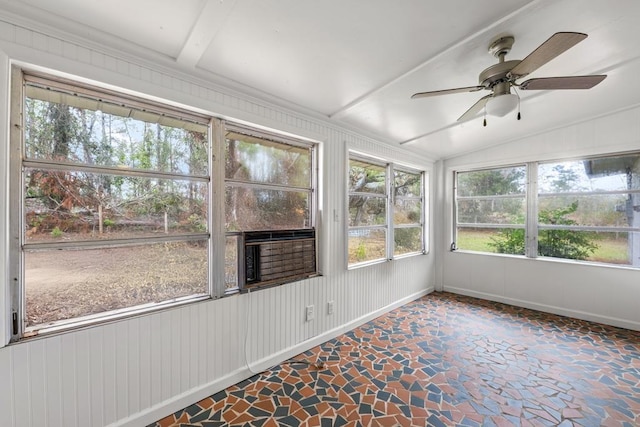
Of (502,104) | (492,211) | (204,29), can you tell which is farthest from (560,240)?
(204,29)

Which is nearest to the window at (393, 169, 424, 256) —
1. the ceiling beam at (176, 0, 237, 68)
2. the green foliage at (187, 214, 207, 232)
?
the green foliage at (187, 214, 207, 232)

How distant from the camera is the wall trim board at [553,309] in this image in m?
3.29

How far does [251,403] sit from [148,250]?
1341mm

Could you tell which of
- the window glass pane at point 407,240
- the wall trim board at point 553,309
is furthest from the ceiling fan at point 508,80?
the wall trim board at point 553,309

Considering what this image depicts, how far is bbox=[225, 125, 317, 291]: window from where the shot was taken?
88.4 inches

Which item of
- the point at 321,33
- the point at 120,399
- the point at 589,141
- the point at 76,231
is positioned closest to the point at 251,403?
the point at 120,399

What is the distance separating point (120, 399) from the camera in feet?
5.51

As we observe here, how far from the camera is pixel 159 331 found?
1828mm

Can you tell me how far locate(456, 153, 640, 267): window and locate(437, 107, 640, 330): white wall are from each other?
174mm

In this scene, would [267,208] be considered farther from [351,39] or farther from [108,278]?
[351,39]

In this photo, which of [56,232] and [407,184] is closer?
[56,232]

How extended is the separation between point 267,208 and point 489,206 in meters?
3.76

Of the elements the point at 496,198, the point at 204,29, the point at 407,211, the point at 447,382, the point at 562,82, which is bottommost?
the point at 447,382

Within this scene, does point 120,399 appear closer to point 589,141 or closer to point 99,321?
point 99,321
